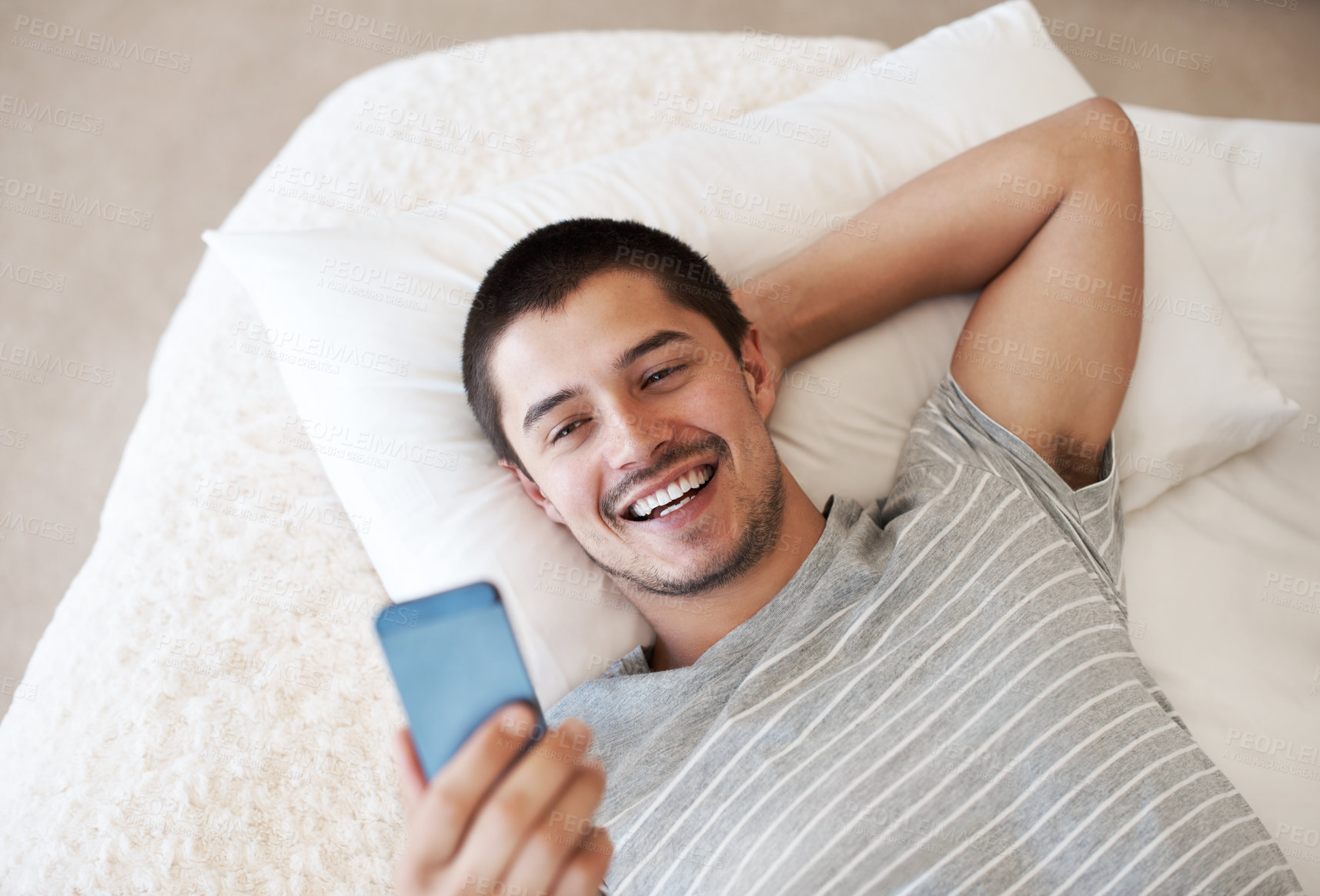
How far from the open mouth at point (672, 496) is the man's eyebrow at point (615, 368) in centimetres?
15

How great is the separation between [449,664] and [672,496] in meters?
0.45

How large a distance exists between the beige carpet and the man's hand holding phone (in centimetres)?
A: 169

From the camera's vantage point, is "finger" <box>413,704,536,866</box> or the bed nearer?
"finger" <box>413,704,536,866</box>

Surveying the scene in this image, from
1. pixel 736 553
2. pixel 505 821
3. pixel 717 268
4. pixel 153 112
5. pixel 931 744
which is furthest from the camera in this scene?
pixel 153 112

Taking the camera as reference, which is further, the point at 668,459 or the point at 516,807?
the point at 668,459

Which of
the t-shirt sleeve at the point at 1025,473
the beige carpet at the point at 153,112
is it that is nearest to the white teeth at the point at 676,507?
the t-shirt sleeve at the point at 1025,473

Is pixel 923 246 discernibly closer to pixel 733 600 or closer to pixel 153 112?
pixel 733 600

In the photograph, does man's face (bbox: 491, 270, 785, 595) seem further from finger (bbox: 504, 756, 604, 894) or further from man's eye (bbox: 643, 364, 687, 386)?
finger (bbox: 504, 756, 604, 894)

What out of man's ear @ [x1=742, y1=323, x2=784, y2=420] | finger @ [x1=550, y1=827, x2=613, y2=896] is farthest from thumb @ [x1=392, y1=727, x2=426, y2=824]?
man's ear @ [x1=742, y1=323, x2=784, y2=420]

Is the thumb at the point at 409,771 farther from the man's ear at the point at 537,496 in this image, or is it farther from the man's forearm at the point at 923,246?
the man's forearm at the point at 923,246

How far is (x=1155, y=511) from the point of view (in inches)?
52.5

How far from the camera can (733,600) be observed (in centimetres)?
109

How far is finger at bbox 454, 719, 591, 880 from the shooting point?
0.56 meters

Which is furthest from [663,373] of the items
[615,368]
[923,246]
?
[923,246]
